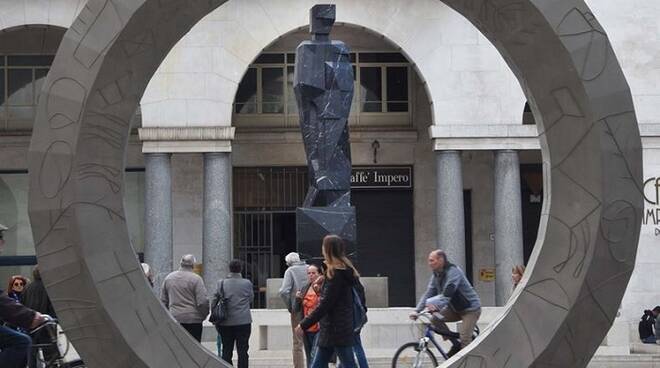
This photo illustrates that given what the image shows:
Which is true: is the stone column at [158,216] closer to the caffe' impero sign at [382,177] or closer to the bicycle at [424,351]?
the caffe' impero sign at [382,177]

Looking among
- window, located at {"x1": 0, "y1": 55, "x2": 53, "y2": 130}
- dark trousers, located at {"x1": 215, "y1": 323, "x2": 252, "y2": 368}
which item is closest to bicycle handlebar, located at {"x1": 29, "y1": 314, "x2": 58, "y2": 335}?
dark trousers, located at {"x1": 215, "y1": 323, "x2": 252, "y2": 368}

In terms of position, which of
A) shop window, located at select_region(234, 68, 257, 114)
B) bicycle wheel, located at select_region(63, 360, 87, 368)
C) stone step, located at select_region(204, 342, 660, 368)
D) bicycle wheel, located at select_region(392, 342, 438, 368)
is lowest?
stone step, located at select_region(204, 342, 660, 368)

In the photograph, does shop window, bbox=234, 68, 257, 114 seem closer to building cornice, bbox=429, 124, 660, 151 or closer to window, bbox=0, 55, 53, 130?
window, bbox=0, 55, 53, 130

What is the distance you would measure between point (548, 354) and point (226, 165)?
25.4 metres

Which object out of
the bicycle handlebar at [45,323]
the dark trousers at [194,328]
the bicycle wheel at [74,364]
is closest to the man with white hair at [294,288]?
the dark trousers at [194,328]

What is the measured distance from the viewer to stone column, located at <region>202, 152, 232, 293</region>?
116ft

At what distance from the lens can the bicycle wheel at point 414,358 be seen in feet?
55.6

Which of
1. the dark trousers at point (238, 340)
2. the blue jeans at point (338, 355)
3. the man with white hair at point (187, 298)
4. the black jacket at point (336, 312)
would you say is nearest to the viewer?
the black jacket at point (336, 312)

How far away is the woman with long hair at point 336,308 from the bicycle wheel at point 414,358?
14.5 feet

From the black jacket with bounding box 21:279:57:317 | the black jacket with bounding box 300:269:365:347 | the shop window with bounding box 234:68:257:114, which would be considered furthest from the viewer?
the shop window with bounding box 234:68:257:114

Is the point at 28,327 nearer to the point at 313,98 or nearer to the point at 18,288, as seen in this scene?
the point at 18,288

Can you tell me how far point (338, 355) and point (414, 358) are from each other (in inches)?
214

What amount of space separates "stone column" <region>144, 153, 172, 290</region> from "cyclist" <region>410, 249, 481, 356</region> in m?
19.5

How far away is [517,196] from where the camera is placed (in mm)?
36469
